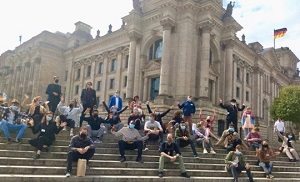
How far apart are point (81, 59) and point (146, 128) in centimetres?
3957

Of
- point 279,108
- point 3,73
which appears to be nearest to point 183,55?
point 279,108

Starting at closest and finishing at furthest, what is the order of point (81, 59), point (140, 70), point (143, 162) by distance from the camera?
point (143, 162) < point (140, 70) < point (81, 59)

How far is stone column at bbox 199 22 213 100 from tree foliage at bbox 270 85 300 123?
502 inches

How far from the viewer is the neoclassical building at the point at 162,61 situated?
31125 millimetres

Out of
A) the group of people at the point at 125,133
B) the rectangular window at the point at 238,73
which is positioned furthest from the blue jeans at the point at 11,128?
the rectangular window at the point at 238,73

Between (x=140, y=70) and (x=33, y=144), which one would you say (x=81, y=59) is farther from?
(x=33, y=144)

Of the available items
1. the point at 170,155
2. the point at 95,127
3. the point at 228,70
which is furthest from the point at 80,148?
the point at 228,70

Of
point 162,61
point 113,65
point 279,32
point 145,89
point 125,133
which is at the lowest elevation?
point 125,133

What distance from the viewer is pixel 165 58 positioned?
30.6 metres

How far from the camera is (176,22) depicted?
32.2 metres

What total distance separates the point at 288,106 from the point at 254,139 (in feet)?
80.2

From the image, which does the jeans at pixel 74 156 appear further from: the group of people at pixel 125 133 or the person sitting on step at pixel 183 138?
the person sitting on step at pixel 183 138

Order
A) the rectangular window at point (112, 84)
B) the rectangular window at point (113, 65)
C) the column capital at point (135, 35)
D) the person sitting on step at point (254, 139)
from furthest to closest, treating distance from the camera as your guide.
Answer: the rectangular window at point (113, 65) < the rectangular window at point (112, 84) < the column capital at point (135, 35) < the person sitting on step at point (254, 139)

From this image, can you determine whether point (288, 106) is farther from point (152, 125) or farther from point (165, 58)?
point (152, 125)
